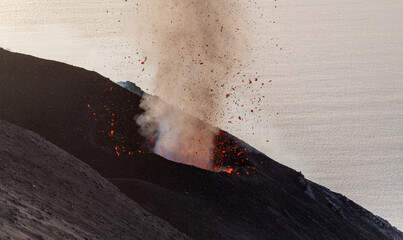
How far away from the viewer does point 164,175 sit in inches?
413

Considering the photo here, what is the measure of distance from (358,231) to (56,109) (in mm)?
9435

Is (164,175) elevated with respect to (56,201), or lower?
elevated

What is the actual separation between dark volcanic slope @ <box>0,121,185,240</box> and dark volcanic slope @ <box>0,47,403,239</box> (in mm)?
726

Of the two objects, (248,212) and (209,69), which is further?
(209,69)

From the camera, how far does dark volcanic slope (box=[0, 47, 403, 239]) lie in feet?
31.9

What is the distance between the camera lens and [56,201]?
734 cm

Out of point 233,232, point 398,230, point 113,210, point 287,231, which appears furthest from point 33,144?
point 398,230

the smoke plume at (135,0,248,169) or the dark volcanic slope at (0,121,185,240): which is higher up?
the smoke plume at (135,0,248,169)

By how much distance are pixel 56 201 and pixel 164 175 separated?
352 cm

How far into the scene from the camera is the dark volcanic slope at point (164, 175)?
31.9 feet

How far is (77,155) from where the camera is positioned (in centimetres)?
1046

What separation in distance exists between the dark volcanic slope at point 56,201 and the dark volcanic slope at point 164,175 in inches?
28.6

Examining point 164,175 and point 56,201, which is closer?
point 56,201

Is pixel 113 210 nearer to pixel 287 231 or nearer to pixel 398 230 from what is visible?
pixel 287 231
